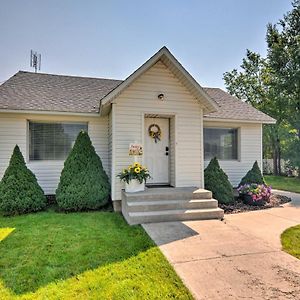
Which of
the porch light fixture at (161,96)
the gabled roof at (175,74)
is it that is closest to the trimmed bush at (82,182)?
the gabled roof at (175,74)

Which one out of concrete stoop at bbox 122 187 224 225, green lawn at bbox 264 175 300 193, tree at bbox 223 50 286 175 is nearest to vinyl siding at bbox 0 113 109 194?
concrete stoop at bbox 122 187 224 225

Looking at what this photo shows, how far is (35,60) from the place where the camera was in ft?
42.4

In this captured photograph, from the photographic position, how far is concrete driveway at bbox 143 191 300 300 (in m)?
2.80

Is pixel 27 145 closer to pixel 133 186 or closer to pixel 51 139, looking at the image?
pixel 51 139

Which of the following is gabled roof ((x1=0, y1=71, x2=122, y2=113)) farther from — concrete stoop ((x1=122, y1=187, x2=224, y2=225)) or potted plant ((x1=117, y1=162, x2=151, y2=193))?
concrete stoop ((x1=122, y1=187, x2=224, y2=225))

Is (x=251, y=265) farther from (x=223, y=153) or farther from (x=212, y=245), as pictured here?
(x=223, y=153)

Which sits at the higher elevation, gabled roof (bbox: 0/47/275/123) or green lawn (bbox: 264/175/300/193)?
gabled roof (bbox: 0/47/275/123)

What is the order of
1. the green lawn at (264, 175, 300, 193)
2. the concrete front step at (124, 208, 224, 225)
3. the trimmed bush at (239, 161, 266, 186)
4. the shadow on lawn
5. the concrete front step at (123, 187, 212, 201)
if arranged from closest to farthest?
the shadow on lawn, the concrete front step at (124, 208, 224, 225), the concrete front step at (123, 187, 212, 201), the trimmed bush at (239, 161, 266, 186), the green lawn at (264, 175, 300, 193)

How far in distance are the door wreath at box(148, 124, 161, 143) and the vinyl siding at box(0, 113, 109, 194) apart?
69.3 inches

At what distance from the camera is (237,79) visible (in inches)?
893

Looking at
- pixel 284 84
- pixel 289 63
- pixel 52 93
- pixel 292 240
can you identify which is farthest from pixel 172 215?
pixel 289 63

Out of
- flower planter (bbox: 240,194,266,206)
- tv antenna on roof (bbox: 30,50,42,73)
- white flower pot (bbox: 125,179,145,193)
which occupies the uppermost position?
tv antenna on roof (bbox: 30,50,42,73)

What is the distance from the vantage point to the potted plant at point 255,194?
772 centimetres

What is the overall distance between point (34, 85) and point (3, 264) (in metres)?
7.44
